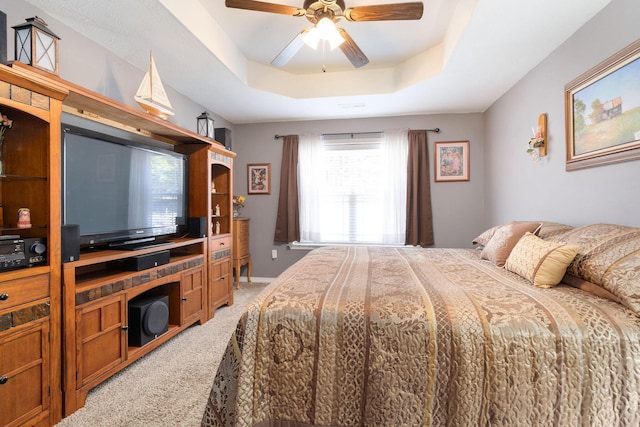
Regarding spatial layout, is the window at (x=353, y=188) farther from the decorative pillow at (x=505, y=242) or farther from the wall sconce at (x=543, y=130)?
the decorative pillow at (x=505, y=242)

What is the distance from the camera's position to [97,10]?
1.91 m

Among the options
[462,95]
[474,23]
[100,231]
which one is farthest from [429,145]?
[100,231]

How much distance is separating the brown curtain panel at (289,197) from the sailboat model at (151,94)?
2125mm

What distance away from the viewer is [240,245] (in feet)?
13.3

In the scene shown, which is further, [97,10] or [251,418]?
[97,10]

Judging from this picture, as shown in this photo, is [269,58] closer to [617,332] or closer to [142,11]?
[142,11]

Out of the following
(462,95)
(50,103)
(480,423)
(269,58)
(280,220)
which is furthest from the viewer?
(280,220)

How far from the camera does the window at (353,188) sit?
416 cm

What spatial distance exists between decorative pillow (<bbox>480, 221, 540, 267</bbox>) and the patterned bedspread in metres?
0.81

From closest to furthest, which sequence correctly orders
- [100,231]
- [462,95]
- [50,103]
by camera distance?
[50,103]
[100,231]
[462,95]

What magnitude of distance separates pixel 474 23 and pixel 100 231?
3.08 m

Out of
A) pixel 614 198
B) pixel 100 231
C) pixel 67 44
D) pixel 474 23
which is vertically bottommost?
pixel 100 231

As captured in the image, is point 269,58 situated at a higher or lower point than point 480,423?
higher

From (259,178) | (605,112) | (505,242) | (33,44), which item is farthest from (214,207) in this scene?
(605,112)
